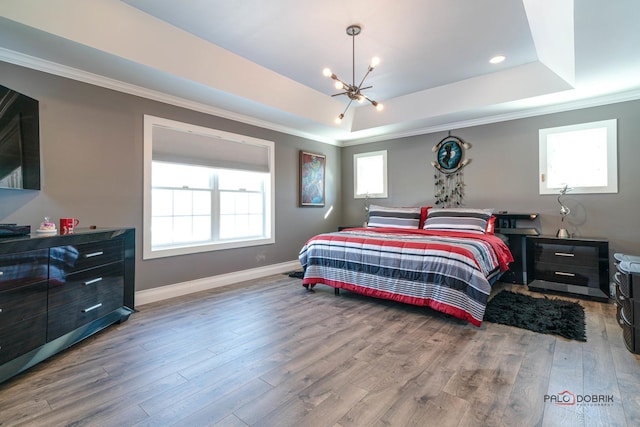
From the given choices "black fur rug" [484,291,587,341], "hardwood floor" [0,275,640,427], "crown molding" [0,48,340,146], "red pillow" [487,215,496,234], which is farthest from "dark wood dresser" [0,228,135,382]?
"red pillow" [487,215,496,234]

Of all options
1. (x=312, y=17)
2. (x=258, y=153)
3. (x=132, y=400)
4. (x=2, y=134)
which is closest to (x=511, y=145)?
(x=312, y=17)

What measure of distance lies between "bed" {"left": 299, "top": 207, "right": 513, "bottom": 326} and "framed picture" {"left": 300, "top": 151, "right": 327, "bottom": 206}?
68.7 inches

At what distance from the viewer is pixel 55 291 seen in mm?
2172

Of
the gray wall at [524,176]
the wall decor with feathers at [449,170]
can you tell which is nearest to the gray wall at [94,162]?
the gray wall at [524,176]

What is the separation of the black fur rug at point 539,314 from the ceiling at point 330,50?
2.46 m

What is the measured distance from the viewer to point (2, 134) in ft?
7.47

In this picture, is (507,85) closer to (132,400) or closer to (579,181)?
(579,181)

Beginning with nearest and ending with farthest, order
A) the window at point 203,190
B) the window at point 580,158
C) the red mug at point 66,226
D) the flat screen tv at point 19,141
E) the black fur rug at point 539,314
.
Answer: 1. the flat screen tv at point 19,141
2. the red mug at point 66,226
3. the black fur rug at point 539,314
4. the window at point 203,190
5. the window at point 580,158

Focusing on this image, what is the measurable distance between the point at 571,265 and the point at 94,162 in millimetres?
5492

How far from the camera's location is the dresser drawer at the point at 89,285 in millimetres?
2195

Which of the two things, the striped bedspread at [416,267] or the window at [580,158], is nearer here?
the striped bedspread at [416,267]

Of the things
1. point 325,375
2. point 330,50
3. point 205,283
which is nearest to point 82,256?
point 205,283

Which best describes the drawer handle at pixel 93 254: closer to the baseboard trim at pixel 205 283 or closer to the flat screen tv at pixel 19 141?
the flat screen tv at pixel 19 141

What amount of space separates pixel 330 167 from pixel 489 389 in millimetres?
4779
